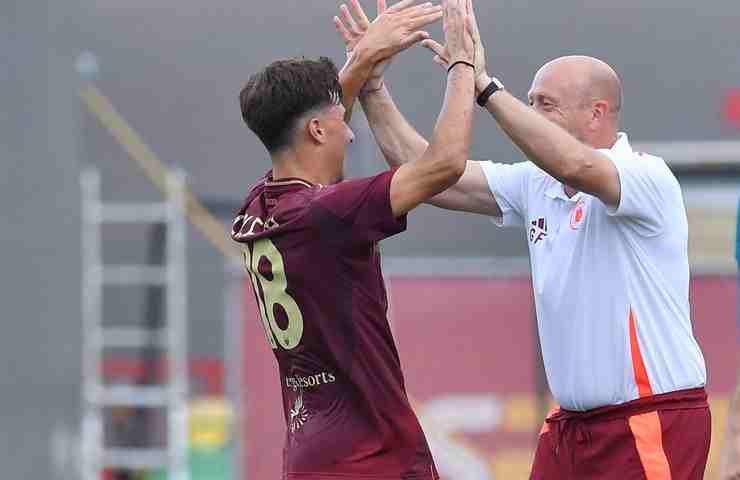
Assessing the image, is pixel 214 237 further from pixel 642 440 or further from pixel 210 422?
pixel 642 440

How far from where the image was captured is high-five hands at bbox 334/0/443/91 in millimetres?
3518

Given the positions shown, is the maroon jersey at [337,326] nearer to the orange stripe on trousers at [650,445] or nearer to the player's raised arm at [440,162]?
the player's raised arm at [440,162]

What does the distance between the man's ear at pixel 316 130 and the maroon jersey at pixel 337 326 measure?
0.11 metres

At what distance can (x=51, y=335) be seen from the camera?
775 cm

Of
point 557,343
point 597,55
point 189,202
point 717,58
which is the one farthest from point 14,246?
point 557,343

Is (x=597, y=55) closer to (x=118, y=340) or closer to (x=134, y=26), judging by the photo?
(x=134, y=26)

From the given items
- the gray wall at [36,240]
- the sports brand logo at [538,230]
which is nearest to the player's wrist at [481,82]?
the sports brand logo at [538,230]

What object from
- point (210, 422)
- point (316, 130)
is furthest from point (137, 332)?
point (316, 130)

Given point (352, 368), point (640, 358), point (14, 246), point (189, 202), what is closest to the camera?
point (352, 368)

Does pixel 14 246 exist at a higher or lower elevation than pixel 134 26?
lower

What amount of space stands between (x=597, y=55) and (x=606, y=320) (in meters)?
3.45

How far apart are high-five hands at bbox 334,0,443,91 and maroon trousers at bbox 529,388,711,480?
1019 mm

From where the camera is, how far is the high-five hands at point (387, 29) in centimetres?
352

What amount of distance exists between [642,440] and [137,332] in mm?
4159
